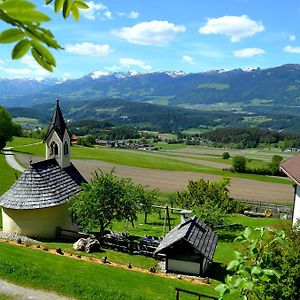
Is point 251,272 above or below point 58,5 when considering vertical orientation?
below

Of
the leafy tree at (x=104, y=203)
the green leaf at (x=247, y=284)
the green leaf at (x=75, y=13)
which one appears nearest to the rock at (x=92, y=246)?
the leafy tree at (x=104, y=203)

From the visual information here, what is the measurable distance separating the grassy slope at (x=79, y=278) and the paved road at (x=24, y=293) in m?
0.38

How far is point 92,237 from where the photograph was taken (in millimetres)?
33188

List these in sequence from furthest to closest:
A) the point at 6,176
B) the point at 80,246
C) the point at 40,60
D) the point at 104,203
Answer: the point at 6,176
the point at 104,203
the point at 80,246
the point at 40,60

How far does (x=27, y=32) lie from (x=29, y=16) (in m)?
0.12

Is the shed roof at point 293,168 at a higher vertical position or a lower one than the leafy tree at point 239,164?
higher

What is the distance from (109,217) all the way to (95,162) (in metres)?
77.2

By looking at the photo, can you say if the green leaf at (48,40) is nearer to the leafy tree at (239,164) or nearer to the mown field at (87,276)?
the mown field at (87,276)

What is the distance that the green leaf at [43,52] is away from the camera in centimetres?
169

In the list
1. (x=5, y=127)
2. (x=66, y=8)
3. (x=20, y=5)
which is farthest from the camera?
(x=5, y=127)

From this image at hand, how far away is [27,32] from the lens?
1639mm

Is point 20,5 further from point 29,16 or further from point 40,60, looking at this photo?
point 40,60

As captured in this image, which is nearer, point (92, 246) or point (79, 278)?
point (79, 278)

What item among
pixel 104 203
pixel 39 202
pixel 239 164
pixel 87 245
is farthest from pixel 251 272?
pixel 239 164
